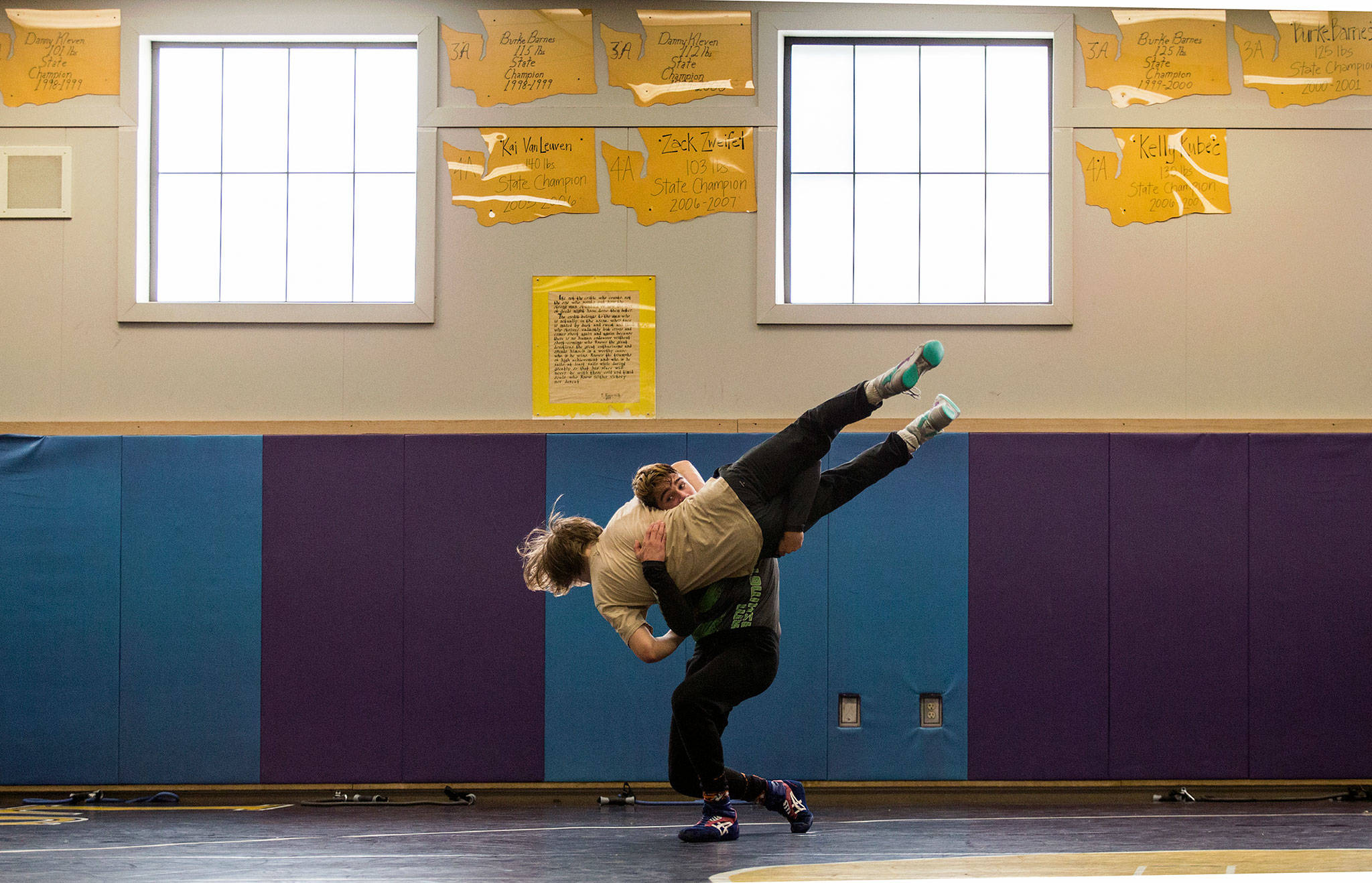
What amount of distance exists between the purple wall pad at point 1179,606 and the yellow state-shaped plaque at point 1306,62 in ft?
5.38

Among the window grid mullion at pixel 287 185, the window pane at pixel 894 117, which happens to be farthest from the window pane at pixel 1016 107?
the window grid mullion at pixel 287 185

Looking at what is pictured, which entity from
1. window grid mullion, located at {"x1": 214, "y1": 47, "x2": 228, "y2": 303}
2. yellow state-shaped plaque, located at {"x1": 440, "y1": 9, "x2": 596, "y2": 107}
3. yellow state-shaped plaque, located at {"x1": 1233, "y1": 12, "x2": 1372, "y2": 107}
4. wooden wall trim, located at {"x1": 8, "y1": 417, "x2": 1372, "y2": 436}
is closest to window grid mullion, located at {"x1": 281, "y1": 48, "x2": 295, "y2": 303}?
window grid mullion, located at {"x1": 214, "y1": 47, "x2": 228, "y2": 303}

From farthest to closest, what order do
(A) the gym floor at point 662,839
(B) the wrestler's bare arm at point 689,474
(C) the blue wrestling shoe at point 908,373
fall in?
(B) the wrestler's bare arm at point 689,474, (C) the blue wrestling shoe at point 908,373, (A) the gym floor at point 662,839

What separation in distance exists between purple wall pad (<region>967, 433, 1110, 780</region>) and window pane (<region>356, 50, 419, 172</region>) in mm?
2974

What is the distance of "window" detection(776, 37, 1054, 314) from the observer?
483cm

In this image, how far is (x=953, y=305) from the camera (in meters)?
4.66

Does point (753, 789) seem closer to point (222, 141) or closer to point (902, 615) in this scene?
point (902, 615)

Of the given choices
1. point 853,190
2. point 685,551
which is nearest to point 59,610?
point 685,551

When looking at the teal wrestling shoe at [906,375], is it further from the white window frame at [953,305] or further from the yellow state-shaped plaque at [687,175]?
the yellow state-shaped plaque at [687,175]

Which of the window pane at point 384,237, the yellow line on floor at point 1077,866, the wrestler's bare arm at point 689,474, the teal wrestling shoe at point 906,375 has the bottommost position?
the yellow line on floor at point 1077,866

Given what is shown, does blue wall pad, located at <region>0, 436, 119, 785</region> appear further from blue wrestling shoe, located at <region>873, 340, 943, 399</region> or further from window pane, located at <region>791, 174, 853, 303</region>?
blue wrestling shoe, located at <region>873, 340, 943, 399</region>

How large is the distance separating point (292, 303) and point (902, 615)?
10.1ft

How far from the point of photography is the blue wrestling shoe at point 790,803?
3479mm

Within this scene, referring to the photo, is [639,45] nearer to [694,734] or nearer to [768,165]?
[768,165]
